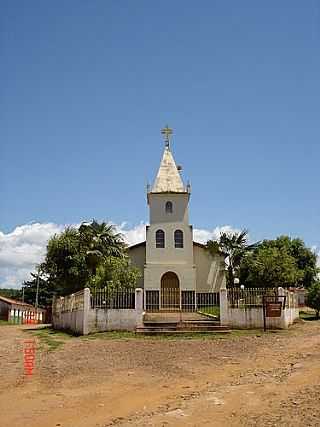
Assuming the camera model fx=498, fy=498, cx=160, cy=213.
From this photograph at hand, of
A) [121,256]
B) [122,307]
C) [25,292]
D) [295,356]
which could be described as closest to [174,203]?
[121,256]

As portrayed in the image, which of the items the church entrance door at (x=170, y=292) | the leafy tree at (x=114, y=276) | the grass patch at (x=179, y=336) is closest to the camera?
the grass patch at (x=179, y=336)

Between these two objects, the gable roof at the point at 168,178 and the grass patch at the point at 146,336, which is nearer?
the grass patch at the point at 146,336

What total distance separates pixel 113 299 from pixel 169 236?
12.3m

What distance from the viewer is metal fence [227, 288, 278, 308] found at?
2311 centimetres

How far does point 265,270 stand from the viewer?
3431 centimetres

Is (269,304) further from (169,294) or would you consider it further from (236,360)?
(169,294)

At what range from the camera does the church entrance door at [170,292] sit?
3259 cm

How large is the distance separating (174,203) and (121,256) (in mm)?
5402


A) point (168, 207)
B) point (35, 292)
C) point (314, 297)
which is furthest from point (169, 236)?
point (35, 292)

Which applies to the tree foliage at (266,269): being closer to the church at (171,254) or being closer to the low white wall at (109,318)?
the church at (171,254)

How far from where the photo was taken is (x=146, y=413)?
9.00 m

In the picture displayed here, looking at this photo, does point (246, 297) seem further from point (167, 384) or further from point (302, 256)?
point (302, 256)

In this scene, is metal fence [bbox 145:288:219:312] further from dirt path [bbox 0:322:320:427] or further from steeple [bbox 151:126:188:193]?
dirt path [bbox 0:322:320:427]

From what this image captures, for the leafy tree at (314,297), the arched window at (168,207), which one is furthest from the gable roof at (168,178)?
the leafy tree at (314,297)
